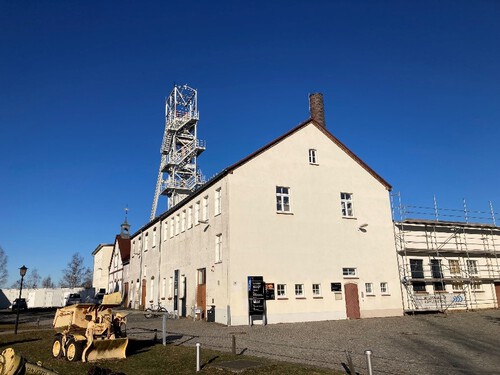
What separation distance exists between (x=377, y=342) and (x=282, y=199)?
480 inches

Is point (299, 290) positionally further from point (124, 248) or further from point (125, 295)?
point (124, 248)

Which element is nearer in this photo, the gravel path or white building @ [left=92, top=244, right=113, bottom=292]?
the gravel path

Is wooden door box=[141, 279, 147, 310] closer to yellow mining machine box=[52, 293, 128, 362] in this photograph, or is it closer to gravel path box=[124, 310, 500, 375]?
gravel path box=[124, 310, 500, 375]

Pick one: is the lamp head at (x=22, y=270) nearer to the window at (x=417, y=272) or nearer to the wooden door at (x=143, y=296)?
the wooden door at (x=143, y=296)

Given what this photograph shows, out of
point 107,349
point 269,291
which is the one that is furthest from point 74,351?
point 269,291

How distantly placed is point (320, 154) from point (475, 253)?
1551 centimetres

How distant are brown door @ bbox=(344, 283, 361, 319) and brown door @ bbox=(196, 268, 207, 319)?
29.4 feet

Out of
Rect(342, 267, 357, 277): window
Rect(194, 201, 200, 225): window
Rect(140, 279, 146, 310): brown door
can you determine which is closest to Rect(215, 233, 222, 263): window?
Rect(194, 201, 200, 225): window

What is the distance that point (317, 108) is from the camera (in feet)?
107

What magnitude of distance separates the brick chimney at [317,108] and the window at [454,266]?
46.8 ft

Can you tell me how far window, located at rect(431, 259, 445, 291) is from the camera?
102 ft

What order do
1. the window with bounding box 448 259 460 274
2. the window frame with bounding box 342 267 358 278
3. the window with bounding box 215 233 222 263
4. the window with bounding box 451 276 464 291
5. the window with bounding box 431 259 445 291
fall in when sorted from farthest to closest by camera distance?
the window with bounding box 448 259 460 274 < the window with bounding box 451 276 464 291 < the window with bounding box 431 259 445 291 < the window frame with bounding box 342 267 358 278 < the window with bounding box 215 233 222 263

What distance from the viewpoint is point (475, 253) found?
109ft

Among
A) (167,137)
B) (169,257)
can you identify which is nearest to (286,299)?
(169,257)
